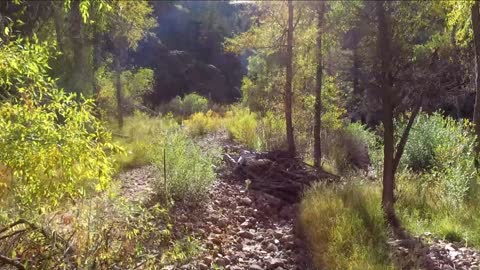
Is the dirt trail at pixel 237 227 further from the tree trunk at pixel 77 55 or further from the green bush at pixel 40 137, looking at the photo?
the tree trunk at pixel 77 55

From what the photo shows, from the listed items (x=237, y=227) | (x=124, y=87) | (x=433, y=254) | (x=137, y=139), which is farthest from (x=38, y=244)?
(x=124, y=87)

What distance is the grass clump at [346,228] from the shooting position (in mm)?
5055

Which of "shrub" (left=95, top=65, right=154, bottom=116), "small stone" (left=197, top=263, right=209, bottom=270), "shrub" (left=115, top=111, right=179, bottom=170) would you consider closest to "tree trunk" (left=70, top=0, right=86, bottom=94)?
"shrub" (left=115, top=111, right=179, bottom=170)

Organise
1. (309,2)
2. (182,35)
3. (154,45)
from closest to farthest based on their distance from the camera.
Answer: (309,2) < (154,45) < (182,35)

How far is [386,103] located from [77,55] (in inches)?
409

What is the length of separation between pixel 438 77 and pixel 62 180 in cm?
496

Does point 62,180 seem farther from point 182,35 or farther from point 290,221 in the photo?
point 182,35

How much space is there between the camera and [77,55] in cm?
1427

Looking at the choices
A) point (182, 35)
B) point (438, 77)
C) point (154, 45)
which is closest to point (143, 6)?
point (438, 77)

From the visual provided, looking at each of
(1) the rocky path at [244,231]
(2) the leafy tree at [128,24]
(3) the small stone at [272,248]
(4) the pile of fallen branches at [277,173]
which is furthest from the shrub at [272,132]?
(3) the small stone at [272,248]

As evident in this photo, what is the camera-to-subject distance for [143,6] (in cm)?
1554

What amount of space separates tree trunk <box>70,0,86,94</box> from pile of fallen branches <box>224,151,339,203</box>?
18.7 ft

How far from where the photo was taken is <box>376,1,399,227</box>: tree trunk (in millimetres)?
6367

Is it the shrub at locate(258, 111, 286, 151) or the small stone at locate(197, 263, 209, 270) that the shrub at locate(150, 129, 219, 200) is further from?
the shrub at locate(258, 111, 286, 151)
